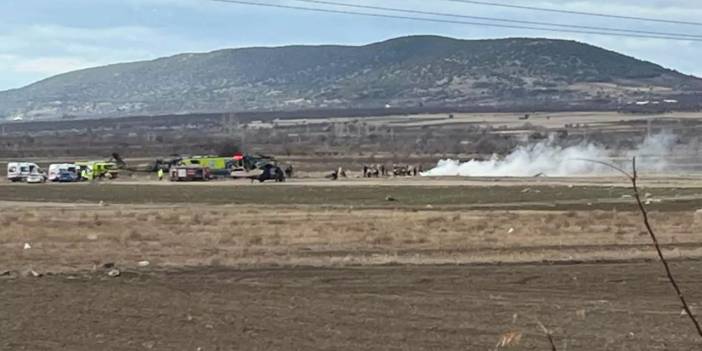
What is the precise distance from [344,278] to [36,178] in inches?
3637

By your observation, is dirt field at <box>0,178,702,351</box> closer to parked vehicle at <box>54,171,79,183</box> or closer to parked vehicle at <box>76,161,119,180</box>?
parked vehicle at <box>54,171,79,183</box>

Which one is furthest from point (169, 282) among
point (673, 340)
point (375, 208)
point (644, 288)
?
point (375, 208)

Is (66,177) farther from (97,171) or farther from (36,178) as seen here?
(97,171)

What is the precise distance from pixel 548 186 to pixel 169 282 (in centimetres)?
6750

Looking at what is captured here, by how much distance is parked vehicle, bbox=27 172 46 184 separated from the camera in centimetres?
11693

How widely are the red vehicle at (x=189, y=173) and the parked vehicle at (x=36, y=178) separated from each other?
1207cm

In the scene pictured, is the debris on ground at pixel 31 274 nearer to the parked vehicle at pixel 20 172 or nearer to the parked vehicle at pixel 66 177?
the parked vehicle at pixel 66 177

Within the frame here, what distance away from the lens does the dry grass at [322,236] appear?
37.1 m

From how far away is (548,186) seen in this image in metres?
94.5

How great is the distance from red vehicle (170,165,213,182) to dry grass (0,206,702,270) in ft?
180

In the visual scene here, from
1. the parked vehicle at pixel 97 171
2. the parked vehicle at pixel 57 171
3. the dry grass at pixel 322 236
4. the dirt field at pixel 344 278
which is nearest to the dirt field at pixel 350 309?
the dirt field at pixel 344 278

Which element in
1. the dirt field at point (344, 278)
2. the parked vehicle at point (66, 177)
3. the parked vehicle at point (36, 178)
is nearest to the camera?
the dirt field at point (344, 278)

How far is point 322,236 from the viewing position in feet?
149

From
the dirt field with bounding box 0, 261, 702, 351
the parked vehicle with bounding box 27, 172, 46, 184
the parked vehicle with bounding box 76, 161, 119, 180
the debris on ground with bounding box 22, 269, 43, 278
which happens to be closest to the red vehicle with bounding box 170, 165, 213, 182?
the parked vehicle with bounding box 76, 161, 119, 180
